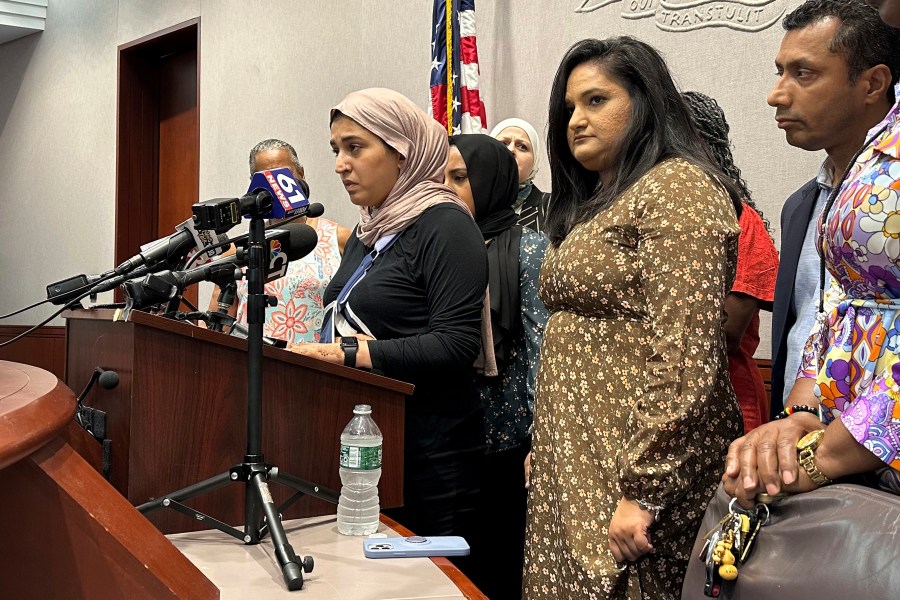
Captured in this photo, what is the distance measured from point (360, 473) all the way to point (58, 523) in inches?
39.2

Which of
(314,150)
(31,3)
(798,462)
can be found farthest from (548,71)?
(31,3)

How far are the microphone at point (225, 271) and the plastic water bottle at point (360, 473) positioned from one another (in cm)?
30

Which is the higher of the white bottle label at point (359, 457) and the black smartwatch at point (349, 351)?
the black smartwatch at point (349, 351)

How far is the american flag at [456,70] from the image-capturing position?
3.55 m

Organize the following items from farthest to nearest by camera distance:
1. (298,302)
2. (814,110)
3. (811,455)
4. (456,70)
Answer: (456,70) < (298,302) < (814,110) < (811,455)

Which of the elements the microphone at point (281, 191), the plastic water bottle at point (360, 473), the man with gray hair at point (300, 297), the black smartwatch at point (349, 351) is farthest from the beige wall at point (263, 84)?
the microphone at point (281, 191)

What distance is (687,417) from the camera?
4.70 ft

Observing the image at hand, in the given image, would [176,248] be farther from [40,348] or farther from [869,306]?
[40,348]

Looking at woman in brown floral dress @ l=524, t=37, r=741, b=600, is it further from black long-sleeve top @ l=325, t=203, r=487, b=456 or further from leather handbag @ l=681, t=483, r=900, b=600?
leather handbag @ l=681, t=483, r=900, b=600

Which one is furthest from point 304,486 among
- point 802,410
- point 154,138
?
point 154,138

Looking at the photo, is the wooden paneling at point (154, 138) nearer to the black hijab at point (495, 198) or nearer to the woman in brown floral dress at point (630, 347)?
the black hijab at point (495, 198)

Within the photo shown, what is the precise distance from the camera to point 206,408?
1.53m

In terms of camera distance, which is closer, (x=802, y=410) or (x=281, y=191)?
(x=802, y=410)

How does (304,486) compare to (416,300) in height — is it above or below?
below
